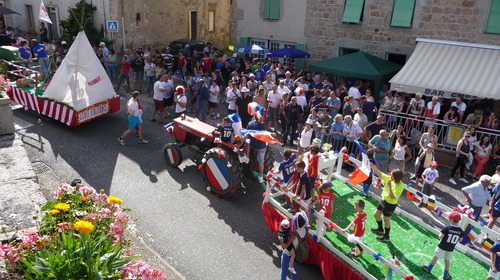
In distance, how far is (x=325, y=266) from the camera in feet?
20.9

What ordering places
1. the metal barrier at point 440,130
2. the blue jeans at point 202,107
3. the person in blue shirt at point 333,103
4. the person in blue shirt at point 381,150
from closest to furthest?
the person in blue shirt at point 381,150 < the metal barrier at point 440,130 < the person in blue shirt at point 333,103 < the blue jeans at point 202,107

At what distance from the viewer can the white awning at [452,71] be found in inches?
466

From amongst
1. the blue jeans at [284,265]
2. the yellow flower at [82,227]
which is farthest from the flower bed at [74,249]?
the blue jeans at [284,265]

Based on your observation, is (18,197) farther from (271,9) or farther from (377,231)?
(271,9)

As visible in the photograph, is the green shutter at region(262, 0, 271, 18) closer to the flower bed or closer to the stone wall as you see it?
the stone wall

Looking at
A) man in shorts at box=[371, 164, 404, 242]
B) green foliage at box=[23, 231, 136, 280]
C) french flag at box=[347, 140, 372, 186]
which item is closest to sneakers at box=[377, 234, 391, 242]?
man in shorts at box=[371, 164, 404, 242]

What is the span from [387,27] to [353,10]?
57.8 inches

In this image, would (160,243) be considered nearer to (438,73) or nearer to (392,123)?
(392,123)

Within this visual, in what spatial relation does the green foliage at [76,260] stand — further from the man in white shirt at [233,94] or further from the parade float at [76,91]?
the man in white shirt at [233,94]

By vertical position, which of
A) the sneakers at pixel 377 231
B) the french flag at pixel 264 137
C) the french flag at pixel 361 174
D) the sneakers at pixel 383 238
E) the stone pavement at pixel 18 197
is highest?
the stone pavement at pixel 18 197

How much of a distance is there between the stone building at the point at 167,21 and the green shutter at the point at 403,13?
8.81m

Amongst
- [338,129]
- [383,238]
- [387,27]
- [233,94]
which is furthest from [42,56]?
[383,238]

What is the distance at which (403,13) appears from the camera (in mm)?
14695

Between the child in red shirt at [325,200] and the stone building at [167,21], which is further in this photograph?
the stone building at [167,21]
